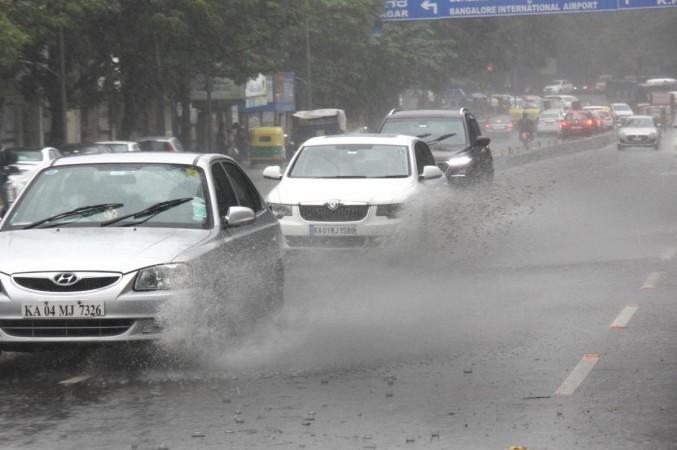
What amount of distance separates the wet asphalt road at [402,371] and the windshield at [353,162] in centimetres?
132

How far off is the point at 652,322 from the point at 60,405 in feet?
16.7

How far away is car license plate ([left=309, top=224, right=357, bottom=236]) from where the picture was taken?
53.7ft

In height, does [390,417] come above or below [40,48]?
below

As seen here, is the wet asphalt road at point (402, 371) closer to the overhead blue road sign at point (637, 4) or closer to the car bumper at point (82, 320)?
the car bumper at point (82, 320)

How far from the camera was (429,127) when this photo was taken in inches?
980

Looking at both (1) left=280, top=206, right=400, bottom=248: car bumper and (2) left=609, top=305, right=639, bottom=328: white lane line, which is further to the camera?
(1) left=280, top=206, right=400, bottom=248: car bumper

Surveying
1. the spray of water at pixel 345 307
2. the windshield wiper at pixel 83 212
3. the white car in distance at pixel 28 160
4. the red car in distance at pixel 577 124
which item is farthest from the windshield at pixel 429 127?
the red car in distance at pixel 577 124

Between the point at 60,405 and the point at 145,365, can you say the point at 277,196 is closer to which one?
the point at 145,365

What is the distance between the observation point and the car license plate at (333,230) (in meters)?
16.4

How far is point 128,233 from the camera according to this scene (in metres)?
9.86

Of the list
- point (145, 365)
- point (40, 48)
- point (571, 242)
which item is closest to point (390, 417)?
point (145, 365)

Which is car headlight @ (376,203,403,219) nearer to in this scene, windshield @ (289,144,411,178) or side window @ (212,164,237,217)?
windshield @ (289,144,411,178)

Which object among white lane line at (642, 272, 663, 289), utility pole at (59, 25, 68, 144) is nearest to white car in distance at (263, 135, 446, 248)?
white lane line at (642, 272, 663, 289)

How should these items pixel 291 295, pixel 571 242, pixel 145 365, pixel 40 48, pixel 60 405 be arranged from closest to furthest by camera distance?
pixel 60 405
pixel 145 365
pixel 291 295
pixel 571 242
pixel 40 48
